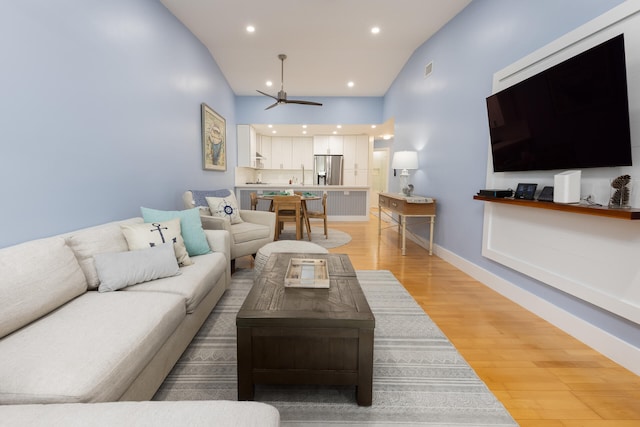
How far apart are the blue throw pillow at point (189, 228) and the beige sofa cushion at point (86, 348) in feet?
2.67

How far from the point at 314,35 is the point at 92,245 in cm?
394

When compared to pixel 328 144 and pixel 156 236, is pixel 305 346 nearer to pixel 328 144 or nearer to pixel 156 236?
pixel 156 236

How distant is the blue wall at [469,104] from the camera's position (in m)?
2.09

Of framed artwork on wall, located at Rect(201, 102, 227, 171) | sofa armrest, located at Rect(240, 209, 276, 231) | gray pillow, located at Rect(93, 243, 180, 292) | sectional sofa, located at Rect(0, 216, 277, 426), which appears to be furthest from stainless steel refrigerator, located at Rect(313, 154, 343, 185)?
gray pillow, located at Rect(93, 243, 180, 292)

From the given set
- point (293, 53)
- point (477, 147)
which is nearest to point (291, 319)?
point (477, 147)

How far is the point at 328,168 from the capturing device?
26.7 feet

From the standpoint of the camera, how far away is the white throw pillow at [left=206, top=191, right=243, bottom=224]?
138 inches

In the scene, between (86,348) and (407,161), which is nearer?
(86,348)

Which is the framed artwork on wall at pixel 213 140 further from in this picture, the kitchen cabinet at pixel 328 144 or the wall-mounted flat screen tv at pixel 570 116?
the wall-mounted flat screen tv at pixel 570 116

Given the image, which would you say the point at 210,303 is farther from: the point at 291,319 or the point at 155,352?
the point at 291,319

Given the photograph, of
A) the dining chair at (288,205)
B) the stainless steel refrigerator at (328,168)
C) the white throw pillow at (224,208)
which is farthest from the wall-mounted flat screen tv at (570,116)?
the stainless steel refrigerator at (328,168)

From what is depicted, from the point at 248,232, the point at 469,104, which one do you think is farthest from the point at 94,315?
the point at 469,104

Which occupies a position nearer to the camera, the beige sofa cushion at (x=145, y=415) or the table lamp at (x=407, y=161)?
the beige sofa cushion at (x=145, y=415)

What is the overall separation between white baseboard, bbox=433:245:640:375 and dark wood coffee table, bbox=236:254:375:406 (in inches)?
63.2
